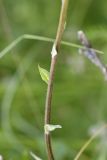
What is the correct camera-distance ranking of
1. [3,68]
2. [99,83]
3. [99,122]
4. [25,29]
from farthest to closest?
[25,29] < [3,68] < [99,83] < [99,122]

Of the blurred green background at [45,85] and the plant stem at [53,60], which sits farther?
the blurred green background at [45,85]

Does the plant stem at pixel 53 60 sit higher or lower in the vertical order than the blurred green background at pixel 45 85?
higher

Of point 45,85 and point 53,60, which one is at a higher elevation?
point 53,60

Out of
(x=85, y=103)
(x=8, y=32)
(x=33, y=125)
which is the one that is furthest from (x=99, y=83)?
(x=8, y=32)

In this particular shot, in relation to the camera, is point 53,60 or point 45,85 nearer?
point 53,60

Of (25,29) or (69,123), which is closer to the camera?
(69,123)

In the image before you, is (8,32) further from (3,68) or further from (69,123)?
(69,123)

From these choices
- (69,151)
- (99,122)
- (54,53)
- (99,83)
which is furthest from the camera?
(99,83)

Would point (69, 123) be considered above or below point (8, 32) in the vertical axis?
below
